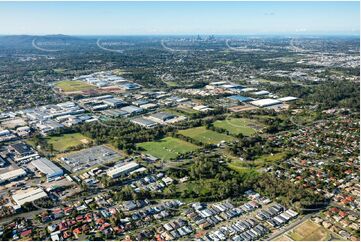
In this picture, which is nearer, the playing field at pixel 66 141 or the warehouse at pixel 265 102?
the playing field at pixel 66 141

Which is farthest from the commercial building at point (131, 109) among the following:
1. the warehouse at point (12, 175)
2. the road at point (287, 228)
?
the road at point (287, 228)

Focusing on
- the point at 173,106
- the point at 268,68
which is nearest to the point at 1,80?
the point at 173,106

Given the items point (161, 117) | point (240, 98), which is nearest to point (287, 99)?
point (240, 98)

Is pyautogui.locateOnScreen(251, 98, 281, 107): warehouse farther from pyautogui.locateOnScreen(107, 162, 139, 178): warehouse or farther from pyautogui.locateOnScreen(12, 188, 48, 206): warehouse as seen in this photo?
pyautogui.locateOnScreen(12, 188, 48, 206): warehouse

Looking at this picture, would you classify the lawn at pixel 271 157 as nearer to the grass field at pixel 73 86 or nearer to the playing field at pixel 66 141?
the playing field at pixel 66 141

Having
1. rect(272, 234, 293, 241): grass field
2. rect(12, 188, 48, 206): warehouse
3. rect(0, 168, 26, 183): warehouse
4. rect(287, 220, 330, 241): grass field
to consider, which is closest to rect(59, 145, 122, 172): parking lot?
rect(0, 168, 26, 183): warehouse

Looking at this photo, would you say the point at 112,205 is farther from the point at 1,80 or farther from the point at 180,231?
the point at 1,80
